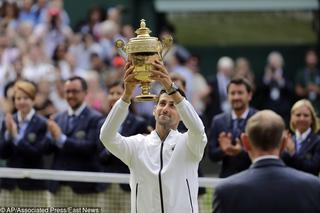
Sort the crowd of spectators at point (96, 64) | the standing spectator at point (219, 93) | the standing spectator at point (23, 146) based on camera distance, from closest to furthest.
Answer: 1. the standing spectator at point (23, 146)
2. the crowd of spectators at point (96, 64)
3. the standing spectator at point (219, 93)

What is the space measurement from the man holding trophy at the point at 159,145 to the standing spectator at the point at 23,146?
318cm

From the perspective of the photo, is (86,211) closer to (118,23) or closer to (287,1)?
(118,23)

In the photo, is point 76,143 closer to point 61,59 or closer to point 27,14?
point 61,59

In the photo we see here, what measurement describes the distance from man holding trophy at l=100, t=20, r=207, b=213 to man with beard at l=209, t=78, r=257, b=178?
257 cm

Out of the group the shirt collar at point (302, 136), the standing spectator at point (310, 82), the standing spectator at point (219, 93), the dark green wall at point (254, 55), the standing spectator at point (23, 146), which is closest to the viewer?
the shirt collar at point (302, 136)

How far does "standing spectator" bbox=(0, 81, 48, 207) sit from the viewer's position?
10.7m

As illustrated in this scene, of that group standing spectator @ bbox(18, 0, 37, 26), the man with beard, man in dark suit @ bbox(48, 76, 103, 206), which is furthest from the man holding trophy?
standing spectator @ bbox(18, 0, 37, 26)

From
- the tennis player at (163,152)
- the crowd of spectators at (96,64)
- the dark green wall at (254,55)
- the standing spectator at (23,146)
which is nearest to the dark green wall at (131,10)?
the crowd of spectators at (96,64)

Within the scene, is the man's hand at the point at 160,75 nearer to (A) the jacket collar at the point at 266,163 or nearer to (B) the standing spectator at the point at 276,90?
(A) the jacket collar at the point at 266,163

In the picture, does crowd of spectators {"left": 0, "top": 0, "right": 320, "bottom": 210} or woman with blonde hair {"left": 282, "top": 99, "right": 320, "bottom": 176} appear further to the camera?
crowd of spectators {"left": 0, "top": 0, "right": 320, "bottom": 210}

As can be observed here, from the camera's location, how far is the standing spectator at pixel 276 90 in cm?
1603

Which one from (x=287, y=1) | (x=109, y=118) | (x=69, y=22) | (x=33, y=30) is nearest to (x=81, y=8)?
(x=69, y=22)

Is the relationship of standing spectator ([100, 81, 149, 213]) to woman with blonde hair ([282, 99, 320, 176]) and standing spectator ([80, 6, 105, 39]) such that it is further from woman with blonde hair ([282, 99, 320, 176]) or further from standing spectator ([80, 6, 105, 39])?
standing spectator ([80, 6, 105, 39])

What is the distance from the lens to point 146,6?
61.9 feet
